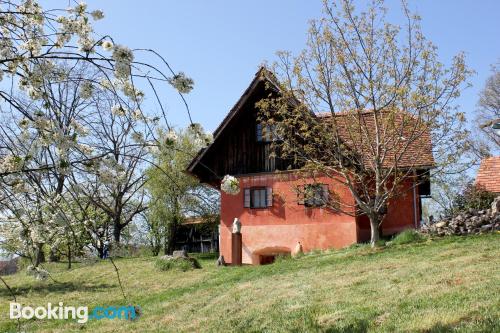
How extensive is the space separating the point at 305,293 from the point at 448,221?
862 centimetres

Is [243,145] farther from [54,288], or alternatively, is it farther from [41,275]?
[41,275]

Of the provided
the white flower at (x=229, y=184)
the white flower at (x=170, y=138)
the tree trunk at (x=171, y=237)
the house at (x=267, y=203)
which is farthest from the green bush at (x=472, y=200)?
the tree trunk at (x=171, y=237)

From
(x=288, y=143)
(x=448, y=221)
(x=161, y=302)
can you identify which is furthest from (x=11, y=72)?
(x=448, y=221)

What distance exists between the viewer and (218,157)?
822 inches

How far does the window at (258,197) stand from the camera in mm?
20188

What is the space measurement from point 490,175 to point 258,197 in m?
11.8

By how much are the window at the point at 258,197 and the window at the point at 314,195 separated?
53.9 inches

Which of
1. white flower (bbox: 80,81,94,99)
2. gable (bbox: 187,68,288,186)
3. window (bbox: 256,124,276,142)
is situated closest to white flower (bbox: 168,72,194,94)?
white flower (bbox: 80,81,94,99)

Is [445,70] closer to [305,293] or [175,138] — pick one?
[305,293]

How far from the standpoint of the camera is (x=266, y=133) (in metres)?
17.8

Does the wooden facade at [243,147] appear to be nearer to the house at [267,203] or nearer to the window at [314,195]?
the house at [267,203]

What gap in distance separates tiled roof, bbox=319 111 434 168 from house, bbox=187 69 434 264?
1.30 metres

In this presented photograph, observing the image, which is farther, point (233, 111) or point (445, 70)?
point (233, 111)

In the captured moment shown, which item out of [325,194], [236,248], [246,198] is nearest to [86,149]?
[236,248]
